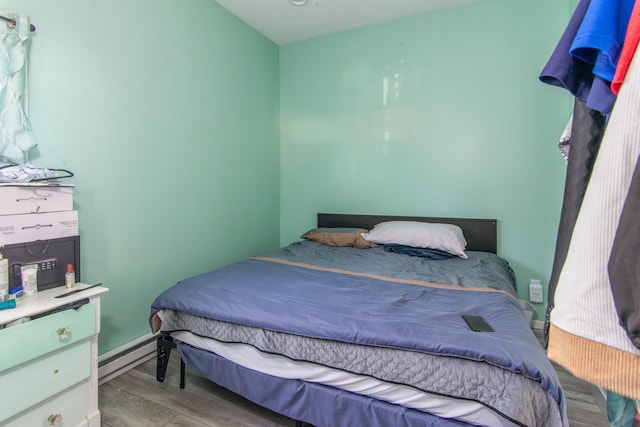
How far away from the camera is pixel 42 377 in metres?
1.20

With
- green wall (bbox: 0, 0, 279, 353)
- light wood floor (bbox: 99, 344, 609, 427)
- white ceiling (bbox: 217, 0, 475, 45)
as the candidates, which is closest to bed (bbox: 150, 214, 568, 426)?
light wood floor (bbox: 99, 344, 609, 427)

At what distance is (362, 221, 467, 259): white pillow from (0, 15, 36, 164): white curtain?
2.28m

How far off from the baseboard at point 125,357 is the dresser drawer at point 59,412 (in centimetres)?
51

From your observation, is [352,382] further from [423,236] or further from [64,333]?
[423,236]

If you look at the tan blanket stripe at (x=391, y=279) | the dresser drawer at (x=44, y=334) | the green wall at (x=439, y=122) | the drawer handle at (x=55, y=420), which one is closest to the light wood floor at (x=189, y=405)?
the drawer handle at (x=55, y=420)

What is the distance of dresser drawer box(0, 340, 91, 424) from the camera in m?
1.10

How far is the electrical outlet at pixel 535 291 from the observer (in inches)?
100

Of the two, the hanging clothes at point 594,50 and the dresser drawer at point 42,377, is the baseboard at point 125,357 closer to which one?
the dresser drawer at point 42,377

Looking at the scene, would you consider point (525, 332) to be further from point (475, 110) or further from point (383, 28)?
point (383, 28)

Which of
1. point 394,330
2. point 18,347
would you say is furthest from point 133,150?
point 394,330

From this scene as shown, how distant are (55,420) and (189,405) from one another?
0.56 m

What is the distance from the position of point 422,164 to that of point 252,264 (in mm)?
1820

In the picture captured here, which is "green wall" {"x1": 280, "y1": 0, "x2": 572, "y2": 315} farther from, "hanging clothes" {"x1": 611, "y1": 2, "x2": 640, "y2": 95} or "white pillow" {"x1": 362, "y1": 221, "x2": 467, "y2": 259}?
"hanging clothes" {"x1": 611, "y1": 2, "x2": 640, "y2": 95}

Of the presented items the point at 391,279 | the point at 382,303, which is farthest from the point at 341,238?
the point at 382,303
